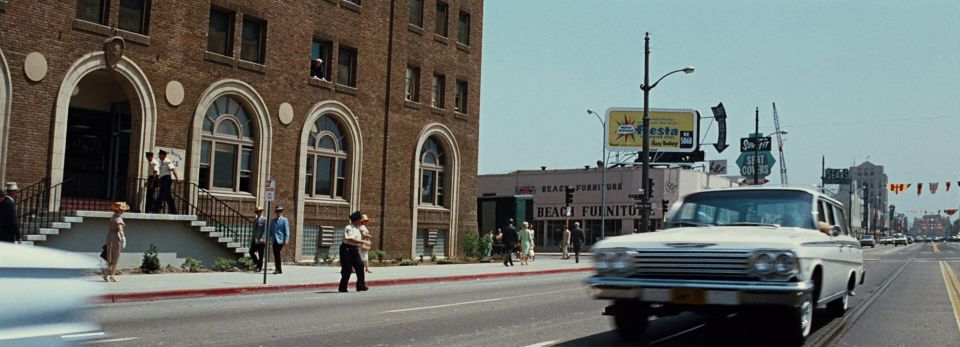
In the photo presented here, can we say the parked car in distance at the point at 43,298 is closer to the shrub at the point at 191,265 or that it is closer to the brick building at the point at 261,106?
the brick building at the point at 261,106

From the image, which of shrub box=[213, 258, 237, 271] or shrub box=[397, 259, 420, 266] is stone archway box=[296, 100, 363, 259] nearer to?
shrub box=[397, 259, 420, 266]

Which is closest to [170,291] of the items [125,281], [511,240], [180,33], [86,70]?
[125,281]

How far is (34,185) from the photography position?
19.8m

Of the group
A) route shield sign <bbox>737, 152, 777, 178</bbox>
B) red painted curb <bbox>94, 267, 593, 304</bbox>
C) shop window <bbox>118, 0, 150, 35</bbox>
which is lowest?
red painted curb <bbox>94, 267, 593, 304</bbox>

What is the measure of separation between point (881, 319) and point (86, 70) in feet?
61.4

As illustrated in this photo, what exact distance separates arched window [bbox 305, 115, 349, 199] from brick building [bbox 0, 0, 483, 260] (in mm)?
53

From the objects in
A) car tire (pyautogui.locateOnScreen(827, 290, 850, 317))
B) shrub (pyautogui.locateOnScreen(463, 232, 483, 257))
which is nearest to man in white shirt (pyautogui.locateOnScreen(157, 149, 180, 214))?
shrub (pyautogui.locateOnScreen(463, 232, 483, 257))

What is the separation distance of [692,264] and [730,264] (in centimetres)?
35

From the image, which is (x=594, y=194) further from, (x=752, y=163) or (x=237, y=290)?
(x=237, y=290)

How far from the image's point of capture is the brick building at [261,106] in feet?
66.7

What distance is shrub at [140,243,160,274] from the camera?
20500 millimetres

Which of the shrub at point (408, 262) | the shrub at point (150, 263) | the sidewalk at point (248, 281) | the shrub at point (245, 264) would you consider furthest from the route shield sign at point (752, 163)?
the shrub at point (150, 263)

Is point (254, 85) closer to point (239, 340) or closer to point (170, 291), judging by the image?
point (170, 291)

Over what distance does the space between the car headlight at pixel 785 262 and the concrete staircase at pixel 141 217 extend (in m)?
16.3
